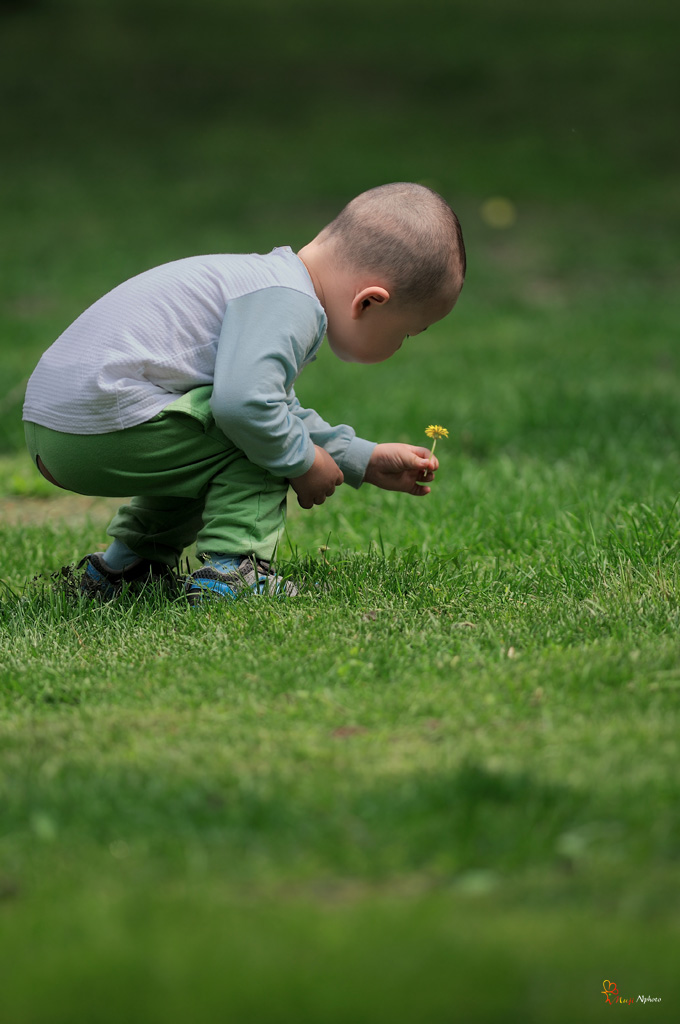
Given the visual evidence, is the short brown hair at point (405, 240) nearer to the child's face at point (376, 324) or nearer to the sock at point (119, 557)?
the child's face at point (376, 324)

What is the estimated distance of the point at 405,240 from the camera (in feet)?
9.50

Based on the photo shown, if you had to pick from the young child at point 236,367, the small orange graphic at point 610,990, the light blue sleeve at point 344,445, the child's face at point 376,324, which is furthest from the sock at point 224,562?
the small orange graphic at point 610,990

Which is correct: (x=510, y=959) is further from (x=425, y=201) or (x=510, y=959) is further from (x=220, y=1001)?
(x=425, y=201)

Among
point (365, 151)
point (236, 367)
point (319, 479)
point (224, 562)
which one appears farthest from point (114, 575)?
point (365, 151)

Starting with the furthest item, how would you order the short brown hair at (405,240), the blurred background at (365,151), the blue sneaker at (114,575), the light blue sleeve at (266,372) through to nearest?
the blurred background at (365,151)
the blue sneaker at (114,575)
the short brown hair at (405,240)
the light blue sleeve at (266,372)

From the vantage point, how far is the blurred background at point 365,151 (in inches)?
336

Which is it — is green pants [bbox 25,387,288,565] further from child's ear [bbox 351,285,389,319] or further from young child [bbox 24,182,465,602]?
child's ear [bbox 351,285,389,319]

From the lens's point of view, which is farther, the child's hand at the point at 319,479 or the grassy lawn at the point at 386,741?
the child's hand at the point at 319,479

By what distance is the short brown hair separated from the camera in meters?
2.90

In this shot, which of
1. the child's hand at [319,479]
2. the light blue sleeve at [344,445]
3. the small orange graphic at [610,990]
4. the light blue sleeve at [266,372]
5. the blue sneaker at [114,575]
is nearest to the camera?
the small orange graphic at [610,990]

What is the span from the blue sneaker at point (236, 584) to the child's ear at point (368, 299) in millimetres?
737

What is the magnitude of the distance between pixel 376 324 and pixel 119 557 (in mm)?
1078

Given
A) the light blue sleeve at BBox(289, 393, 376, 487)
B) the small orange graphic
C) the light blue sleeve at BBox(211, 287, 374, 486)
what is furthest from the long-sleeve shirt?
the small orange graphic

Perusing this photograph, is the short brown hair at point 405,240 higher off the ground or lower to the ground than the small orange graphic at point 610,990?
higher
